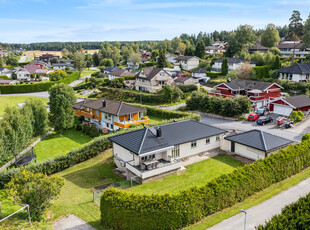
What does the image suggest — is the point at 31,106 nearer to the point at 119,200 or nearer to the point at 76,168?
the point at 76,168

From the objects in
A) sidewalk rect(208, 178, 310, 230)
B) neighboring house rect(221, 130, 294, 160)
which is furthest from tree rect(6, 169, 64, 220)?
neighboring house rect(221, 130, 294, 160)

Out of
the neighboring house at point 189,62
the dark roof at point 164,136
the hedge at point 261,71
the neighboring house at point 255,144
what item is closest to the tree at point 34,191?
the dark roof at point 164,136

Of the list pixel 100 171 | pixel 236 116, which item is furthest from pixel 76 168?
pixel 236 116

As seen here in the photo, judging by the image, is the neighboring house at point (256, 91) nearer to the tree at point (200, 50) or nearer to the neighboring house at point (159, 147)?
the neighboring house at point (159, 147)

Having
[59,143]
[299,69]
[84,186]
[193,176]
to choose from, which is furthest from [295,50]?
[84,186]

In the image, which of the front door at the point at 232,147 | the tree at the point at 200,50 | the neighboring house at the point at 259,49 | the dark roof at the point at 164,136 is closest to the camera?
the dark roof at the point at 164,136
